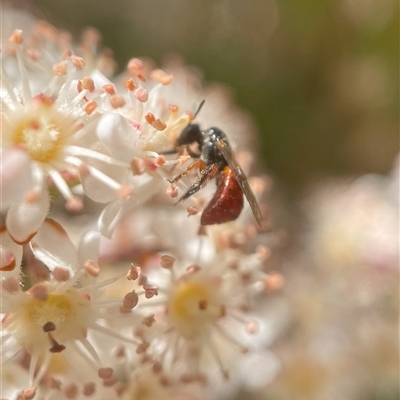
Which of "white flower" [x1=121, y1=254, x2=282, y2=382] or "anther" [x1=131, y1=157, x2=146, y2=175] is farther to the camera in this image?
"white flower" [x1=121, y1=254, x2=282, y2=382]

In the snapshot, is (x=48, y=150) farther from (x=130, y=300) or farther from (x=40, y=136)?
(x=130, y=300)

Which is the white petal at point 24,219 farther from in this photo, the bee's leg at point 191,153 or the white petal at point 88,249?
the bee's leg at point 191,153

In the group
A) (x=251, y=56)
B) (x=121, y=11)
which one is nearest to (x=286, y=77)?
(x=251, y=56)

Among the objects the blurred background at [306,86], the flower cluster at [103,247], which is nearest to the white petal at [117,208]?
the flower cluster at [103,247]

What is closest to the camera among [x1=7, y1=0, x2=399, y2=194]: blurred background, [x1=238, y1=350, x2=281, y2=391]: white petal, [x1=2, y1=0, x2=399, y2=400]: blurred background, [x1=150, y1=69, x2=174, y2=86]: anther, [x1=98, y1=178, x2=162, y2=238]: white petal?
[x1=98, y1=178, x2=162, y2=238]: white petal

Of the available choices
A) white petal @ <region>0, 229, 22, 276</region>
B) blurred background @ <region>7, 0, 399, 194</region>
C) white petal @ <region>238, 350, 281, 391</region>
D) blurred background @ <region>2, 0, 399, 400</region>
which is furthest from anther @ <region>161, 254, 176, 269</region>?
blurred background @ <region>7, 0, 399, 194</region>

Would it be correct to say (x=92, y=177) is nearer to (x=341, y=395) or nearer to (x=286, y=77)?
(x=341, y=395)

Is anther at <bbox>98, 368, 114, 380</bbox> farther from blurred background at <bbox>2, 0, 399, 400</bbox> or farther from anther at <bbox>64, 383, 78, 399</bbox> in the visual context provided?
blurred background at <bbox>2, 0, 399, 400</bbox>
